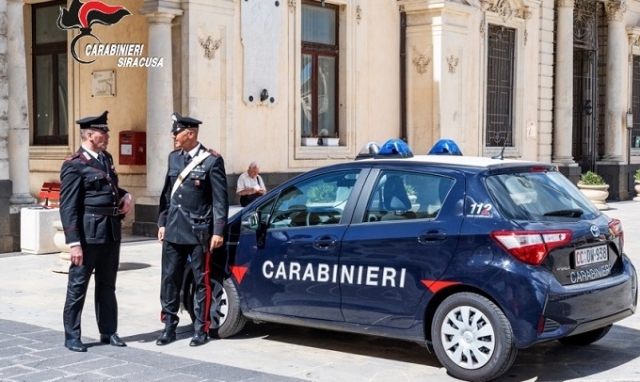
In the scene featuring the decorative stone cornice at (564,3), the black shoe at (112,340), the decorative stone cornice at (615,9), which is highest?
the decorative stone cornice at (615,9)

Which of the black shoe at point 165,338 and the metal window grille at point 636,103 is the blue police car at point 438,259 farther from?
the metal window grille at point 636,103

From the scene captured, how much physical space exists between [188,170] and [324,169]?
1084 millimetres

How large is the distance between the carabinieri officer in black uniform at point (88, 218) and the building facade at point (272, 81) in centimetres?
627

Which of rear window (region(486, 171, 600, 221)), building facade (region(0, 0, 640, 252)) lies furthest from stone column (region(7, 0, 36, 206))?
rear window (region(486, 171, 600, 221))

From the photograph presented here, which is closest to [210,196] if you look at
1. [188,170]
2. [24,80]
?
[188,170]

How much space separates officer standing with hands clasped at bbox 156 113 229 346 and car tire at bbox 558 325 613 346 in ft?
9.41

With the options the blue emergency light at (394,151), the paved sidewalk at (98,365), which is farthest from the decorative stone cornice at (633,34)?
the paved sidewalk at (98,365)

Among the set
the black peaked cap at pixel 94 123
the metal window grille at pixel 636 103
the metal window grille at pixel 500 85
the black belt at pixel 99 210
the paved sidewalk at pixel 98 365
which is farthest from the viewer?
the metal window grille at pixel 636 103

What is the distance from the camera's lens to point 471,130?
69.5 feet

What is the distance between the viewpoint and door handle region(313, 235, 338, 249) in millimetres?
7230

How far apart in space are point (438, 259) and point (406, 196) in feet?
1.99

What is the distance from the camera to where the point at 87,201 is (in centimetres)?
751

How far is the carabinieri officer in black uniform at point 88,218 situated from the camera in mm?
7426

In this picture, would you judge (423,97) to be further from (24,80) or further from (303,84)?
(24,80)
